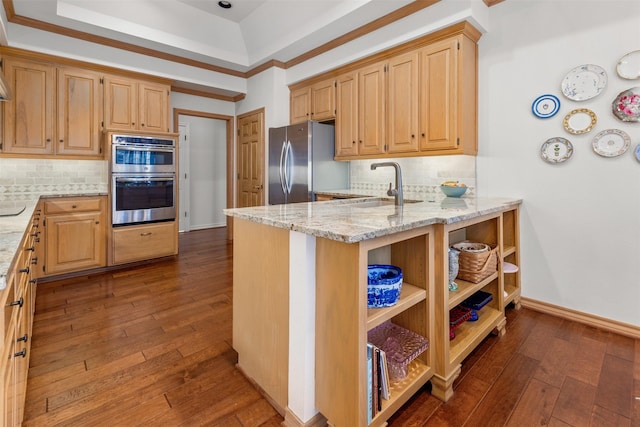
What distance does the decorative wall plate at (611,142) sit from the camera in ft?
7.50

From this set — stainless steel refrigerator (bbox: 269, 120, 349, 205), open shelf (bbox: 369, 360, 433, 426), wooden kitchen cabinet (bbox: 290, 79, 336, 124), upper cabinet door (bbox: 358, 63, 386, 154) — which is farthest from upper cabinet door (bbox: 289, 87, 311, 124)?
open shelf (bbox: 369, 360, 433, 426)

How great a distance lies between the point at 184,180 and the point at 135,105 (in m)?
2.38

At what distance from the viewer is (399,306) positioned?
1.44m

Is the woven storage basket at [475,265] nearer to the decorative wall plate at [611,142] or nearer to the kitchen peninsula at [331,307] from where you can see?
the kitchen peninsula at [331,307]

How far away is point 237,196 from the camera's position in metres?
5.51

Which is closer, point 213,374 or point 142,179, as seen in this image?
point 213,374

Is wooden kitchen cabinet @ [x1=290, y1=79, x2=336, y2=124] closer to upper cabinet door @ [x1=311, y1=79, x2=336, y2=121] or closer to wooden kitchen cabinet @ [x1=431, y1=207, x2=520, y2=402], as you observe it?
upper cabinet door @ [x1=311, y1=79, x2=336, y2=121]

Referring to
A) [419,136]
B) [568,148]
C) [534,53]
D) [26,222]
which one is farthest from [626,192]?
[26,222]

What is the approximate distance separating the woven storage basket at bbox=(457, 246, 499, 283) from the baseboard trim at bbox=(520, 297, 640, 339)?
1015mm

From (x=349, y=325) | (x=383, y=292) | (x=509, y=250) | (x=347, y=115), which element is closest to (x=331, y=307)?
(x=349, y=325)

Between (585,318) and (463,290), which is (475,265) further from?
(585,318)

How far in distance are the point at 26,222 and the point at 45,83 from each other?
2717mm

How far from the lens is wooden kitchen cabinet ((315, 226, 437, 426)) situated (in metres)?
1.24

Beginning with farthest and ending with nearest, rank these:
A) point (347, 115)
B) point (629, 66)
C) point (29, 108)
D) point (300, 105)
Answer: point (300, 105)
point (347, 115)
point (29, 108)
point (629, 66)
